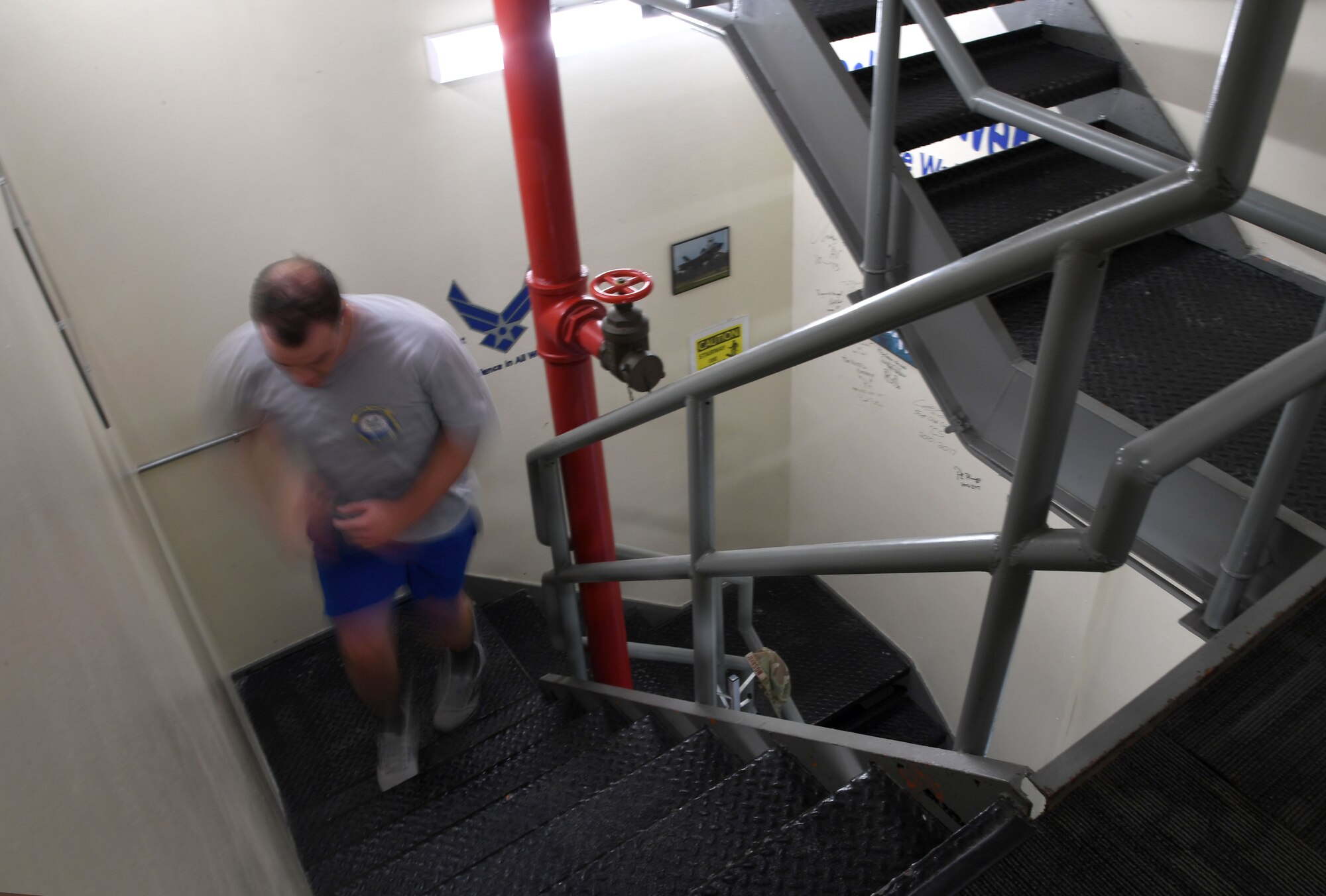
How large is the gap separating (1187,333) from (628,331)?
1372mm

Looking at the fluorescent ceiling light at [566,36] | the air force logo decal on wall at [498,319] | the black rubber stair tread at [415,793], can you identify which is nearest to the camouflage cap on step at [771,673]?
the black rubber stair tread at [415,793]

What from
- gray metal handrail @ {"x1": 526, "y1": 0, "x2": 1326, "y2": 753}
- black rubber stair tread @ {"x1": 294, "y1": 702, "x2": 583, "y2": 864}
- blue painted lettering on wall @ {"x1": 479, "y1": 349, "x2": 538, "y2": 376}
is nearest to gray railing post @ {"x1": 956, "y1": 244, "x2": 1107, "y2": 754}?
gray metal handrail @ {"x1": 526, "y1": 0, "x2": 1326, "y2": 753}

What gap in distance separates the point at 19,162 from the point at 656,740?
2.63 m

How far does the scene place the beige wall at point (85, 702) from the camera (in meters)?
0.57

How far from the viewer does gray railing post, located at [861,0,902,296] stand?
1745 mm

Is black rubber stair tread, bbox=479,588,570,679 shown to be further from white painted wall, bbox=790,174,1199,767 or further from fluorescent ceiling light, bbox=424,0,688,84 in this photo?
fluorescent ceiling light, bbox=424,0,688,84

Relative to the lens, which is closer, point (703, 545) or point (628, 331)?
point (703, 545)

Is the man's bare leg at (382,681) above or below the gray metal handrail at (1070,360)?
below

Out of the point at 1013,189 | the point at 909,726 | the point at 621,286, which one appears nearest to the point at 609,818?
the point at 621,286

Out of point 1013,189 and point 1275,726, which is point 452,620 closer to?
point 1013,189

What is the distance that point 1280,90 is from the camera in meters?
2.25

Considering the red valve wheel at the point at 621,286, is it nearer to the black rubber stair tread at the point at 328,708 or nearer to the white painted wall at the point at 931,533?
the black rubber stair tread at the point at 328,708

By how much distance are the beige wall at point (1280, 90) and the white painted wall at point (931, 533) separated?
1.48 metres

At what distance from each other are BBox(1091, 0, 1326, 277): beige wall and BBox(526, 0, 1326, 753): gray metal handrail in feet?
5.06
